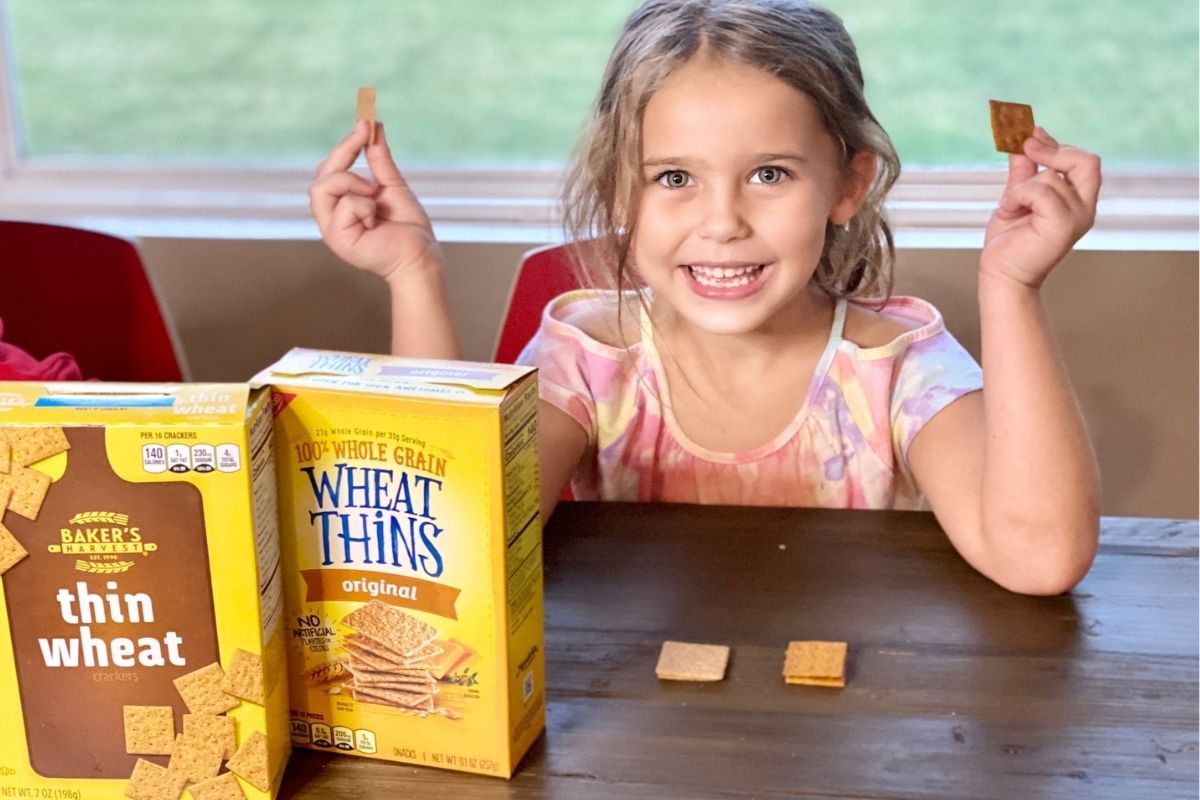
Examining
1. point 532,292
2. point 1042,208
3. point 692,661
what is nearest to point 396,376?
point 692,661

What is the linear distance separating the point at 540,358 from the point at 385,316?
80 cm

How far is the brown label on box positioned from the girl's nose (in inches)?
26.6

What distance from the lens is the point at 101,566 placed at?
833 mm

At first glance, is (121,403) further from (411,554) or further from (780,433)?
(780,433)

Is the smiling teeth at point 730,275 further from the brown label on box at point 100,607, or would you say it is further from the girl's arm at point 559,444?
the brown label on box at point 100,607

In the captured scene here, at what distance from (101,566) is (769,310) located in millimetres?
766

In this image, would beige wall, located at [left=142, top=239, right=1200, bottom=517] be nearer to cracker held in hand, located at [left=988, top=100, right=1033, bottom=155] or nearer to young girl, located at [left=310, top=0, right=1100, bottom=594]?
young girl, located at [left=310, top=0, right=1100, bottom=594]

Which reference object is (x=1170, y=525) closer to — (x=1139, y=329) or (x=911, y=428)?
(x=911, y=428)

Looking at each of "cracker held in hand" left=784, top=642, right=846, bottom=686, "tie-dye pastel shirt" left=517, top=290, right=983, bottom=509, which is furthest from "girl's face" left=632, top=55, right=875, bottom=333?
"cracker held in hand" left=784, top=642, right=846, bottom=686

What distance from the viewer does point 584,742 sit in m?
0.96

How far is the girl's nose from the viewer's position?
1343mm

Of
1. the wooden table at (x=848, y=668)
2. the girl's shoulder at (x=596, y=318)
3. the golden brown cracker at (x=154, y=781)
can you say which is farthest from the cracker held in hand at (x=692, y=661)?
the girl's shoulder at (x=596, y=318)

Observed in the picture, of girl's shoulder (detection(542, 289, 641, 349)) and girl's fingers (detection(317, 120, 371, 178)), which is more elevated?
girl's fingers (detection(317, 120, 371, 178))

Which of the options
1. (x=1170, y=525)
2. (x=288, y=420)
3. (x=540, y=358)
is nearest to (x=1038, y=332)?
(x=1170, y=525)
